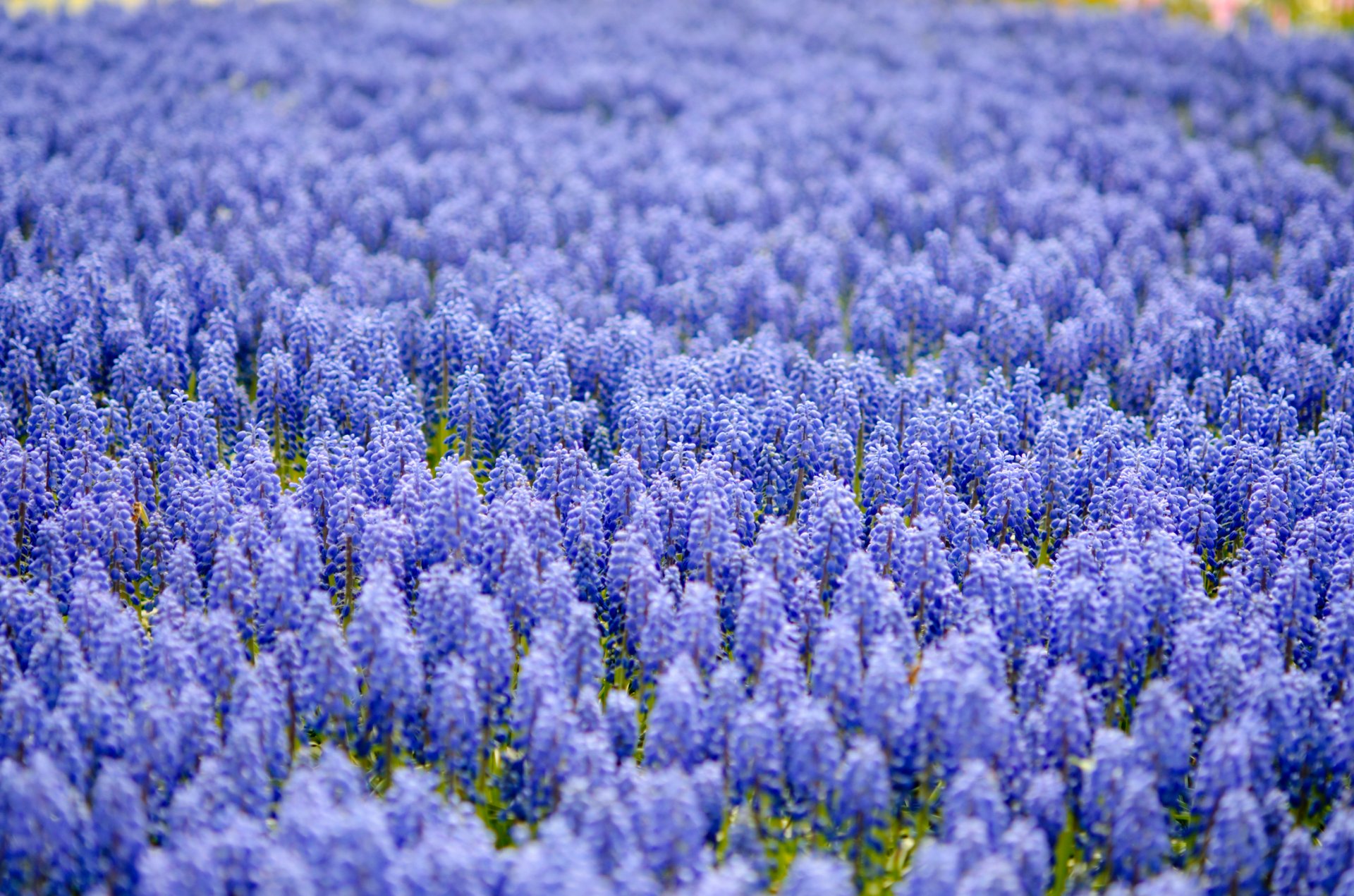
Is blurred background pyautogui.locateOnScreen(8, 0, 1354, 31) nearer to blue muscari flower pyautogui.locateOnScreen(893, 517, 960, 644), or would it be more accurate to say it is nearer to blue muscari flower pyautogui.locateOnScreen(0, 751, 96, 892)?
blue muscari flower pyautogui.locateOnScreen(893, 517, 960, 644)

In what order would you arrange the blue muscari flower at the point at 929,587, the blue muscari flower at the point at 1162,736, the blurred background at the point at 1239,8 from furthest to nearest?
the blurred background at the point at 1239,8 → the blue muscari flower at the point at 929,587 → the blue muscari flower at the point at 1162,736

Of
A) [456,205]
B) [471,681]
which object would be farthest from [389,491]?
[456,205]

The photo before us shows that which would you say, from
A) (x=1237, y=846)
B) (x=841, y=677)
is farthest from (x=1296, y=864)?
(x=841, y=677)

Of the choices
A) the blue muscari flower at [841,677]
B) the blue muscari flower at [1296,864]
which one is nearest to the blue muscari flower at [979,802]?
the blue muscari flower at [841,677]

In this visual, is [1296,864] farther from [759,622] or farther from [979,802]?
[759,622]

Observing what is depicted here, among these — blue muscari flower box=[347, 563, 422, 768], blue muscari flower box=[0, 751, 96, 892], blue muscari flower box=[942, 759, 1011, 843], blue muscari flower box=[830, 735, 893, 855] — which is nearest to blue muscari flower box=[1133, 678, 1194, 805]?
blue muscari flower box=[942, 759, 1011, 843]

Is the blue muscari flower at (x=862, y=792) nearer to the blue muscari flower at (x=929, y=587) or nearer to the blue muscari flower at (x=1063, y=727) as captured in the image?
the blue muscari flower at (x=1063, y=727)

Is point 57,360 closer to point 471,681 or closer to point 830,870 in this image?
point 471,681
